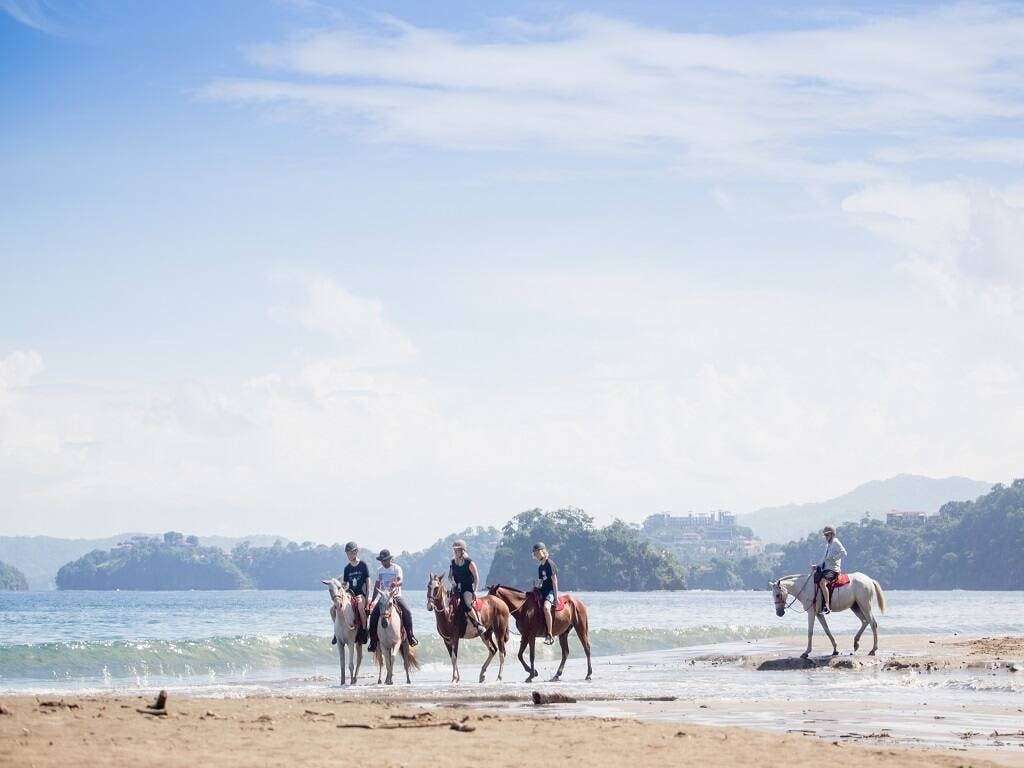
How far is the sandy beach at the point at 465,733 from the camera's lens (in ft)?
41.8

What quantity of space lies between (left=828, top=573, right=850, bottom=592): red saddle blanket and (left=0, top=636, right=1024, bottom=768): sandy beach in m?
8.24

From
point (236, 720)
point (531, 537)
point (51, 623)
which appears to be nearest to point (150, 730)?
point (236, 720)

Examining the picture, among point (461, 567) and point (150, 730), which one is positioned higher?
point (461, 567)

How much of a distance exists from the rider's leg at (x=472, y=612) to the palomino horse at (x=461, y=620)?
0.21 feet

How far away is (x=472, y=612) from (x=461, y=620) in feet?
0.97

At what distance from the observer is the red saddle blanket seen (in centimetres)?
2739

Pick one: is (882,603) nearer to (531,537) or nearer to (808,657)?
(808,657)

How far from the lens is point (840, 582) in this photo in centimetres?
2758

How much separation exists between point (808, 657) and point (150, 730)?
16701 millimetres

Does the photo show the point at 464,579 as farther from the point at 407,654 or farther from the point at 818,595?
the point at 818,595

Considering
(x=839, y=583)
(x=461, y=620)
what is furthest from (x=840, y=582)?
(x=461, y=620)

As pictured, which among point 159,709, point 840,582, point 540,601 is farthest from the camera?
point 840,582

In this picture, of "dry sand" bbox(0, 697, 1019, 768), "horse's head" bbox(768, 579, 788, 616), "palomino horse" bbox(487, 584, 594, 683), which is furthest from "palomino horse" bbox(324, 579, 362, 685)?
"horse's head" bbox(768, 579, 788, 616)

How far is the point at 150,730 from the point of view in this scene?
1415 centimetres
